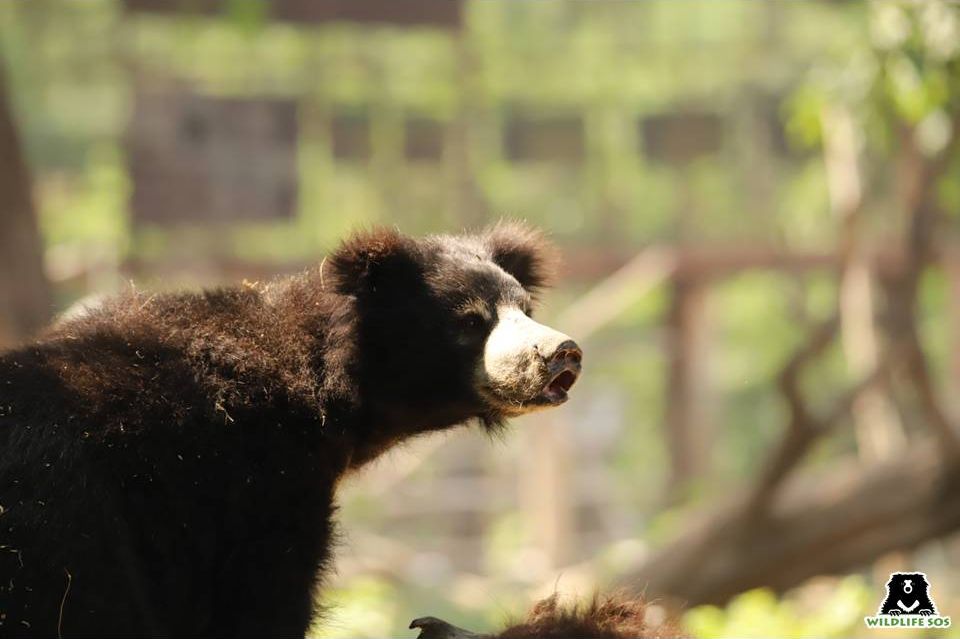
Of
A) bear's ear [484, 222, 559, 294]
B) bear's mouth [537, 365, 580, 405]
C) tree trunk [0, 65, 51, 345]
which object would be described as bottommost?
bear's mouth [537, 365, 580, 405]

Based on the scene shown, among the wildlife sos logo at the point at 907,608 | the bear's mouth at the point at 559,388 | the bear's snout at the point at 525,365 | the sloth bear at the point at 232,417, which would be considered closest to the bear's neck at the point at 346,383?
the sloth bear at the point at 232,417

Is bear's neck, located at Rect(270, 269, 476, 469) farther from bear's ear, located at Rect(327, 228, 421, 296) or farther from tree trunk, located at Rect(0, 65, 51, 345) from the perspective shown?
tree trunk, located at Rect(0, 65, 51, 345)

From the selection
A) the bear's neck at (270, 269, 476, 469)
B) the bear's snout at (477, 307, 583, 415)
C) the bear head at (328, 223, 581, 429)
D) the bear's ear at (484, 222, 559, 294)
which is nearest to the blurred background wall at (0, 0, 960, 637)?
the bear's neck at (270, 269, 476, 469)

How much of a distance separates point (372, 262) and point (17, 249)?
11.7ft

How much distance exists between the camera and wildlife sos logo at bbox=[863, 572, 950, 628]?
3697 millimetres

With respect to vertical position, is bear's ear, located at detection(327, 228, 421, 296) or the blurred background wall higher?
the blurred background wall

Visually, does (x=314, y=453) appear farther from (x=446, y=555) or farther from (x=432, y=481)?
(x=432, y=481)

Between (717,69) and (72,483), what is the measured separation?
12767 mm

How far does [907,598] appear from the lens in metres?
4.01

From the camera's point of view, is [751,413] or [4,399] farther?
[751,413]

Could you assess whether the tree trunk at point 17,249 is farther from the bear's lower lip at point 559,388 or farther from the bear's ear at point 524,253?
the bear's lower lip at point 559,388

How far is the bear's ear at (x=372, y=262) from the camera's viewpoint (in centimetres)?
298

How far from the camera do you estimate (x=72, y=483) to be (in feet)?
7.53

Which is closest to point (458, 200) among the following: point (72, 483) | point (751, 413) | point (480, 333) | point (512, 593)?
point (512, 593)
